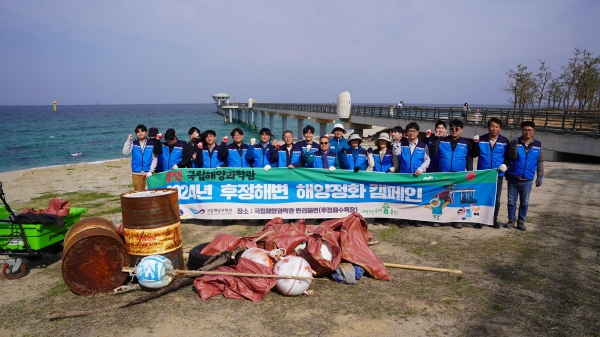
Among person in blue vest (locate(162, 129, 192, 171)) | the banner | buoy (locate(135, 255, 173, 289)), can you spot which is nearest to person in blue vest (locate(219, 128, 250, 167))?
the banner

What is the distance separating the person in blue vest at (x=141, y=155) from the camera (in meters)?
7.79

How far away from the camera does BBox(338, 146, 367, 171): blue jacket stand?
754cm

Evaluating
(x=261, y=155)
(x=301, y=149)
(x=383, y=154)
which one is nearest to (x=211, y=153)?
(x=261, y=155)

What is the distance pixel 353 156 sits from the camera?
7.56 meters

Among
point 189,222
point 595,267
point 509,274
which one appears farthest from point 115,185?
point 595,267

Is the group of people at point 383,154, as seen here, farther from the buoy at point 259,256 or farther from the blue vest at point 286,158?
the buoy at point 259,256

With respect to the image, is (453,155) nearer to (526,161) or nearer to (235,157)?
(526,161)

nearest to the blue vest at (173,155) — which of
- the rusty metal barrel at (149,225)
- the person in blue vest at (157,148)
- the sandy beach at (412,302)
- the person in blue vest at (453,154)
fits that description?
the person in blue vest at (157,148)

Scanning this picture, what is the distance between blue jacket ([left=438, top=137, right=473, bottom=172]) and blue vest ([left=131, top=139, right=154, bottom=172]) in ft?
19.4

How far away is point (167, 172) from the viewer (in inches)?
295

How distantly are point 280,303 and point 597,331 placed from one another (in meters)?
3.31

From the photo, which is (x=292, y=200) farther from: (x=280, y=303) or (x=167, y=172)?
(x=280, y=303)

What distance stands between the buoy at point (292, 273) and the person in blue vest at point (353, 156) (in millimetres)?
3253

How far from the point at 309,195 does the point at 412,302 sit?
3408 mm
